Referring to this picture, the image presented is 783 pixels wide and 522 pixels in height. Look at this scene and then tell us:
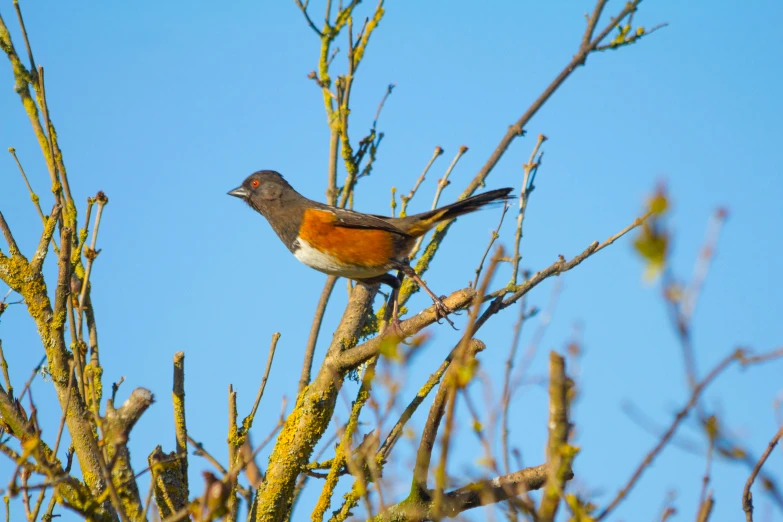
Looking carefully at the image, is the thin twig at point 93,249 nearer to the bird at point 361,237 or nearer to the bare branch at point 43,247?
the bare branch at point 43,247

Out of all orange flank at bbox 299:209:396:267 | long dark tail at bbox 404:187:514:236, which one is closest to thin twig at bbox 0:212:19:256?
orange flank at bbox 299:209:396:267

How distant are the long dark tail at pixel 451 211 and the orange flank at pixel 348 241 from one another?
158mm

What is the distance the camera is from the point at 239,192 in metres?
4.98

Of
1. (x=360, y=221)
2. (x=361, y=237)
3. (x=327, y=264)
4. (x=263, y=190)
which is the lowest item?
(x=327, y=264)

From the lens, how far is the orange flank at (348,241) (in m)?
4.16

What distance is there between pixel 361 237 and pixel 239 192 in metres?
1.16

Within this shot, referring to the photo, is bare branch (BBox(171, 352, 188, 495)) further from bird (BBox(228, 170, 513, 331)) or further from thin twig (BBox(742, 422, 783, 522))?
thin twig (BBox(742, 422, 783, 522))

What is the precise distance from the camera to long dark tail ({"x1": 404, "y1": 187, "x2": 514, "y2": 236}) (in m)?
4.05

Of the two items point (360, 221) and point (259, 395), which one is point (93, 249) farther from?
point (360, 221)

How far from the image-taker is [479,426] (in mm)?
1312

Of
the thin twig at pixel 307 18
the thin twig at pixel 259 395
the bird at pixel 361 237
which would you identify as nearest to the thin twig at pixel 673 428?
the thin twig at pixel 259 395

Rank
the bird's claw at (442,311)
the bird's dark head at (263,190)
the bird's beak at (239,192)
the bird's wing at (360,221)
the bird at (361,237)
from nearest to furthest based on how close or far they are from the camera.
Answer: the bird's claw at (442,311) → the bird at (361,237) → the bird's wing at (360,221) → the bird's dark head at (263,190) → the bird's beak at (239,192)

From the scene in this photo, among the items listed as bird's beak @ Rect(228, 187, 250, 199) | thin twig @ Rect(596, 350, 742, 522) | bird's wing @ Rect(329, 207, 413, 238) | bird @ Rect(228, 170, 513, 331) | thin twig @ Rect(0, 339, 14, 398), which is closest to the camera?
thin twig @ Rect(596, 350, 742, 522)

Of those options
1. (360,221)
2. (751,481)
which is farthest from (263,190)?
(751,481)
